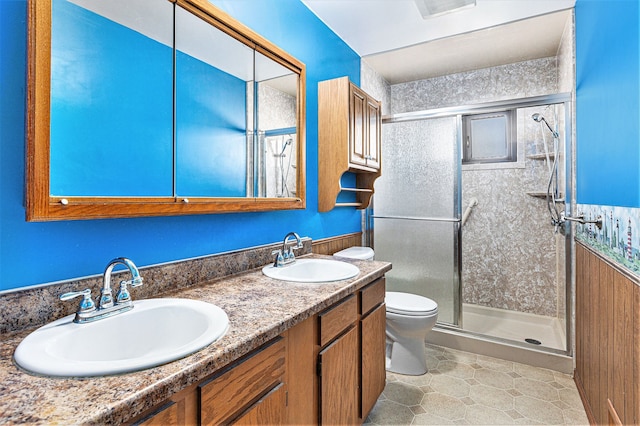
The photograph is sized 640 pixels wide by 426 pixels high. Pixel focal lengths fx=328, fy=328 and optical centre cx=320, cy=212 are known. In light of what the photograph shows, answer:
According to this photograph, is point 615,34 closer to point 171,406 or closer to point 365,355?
point 365,355

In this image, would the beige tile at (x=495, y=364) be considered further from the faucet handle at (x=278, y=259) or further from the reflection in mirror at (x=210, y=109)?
the reflection in mirror at (x=210, y=109)

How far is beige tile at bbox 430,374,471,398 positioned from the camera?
2051mm

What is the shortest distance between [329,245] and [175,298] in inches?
55.6

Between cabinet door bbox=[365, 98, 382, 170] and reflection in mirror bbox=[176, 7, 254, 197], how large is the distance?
1.12 meters

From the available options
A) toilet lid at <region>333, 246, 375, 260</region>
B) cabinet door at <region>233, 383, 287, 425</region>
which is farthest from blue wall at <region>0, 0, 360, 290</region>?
cabinet door at <region>233, 383, 287, 425</region>

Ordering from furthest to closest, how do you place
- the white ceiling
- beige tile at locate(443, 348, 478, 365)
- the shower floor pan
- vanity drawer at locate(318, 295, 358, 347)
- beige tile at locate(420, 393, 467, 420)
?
1. the shower floor pan
2. beige tile at locate(443, 348, 478, 365)
3. the white ceiling
4. beige tile at locate(420, 393, 467, 420)
5. vanity drawer at locate(318, 295, 358, 347)

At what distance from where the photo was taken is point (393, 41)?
2.69 m

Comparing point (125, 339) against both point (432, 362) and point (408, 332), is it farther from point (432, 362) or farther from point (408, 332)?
point (432, 362)

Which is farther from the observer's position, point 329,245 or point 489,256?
point 489,256

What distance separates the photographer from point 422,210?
2.79 meters

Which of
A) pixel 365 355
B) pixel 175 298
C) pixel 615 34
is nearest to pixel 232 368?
pixel 175 298

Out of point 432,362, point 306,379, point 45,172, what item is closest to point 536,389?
point 432,362

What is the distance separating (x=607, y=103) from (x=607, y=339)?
3.51ft

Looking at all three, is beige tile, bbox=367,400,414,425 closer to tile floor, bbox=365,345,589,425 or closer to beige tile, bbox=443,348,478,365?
tile floor, bbox=365,345,589,425
